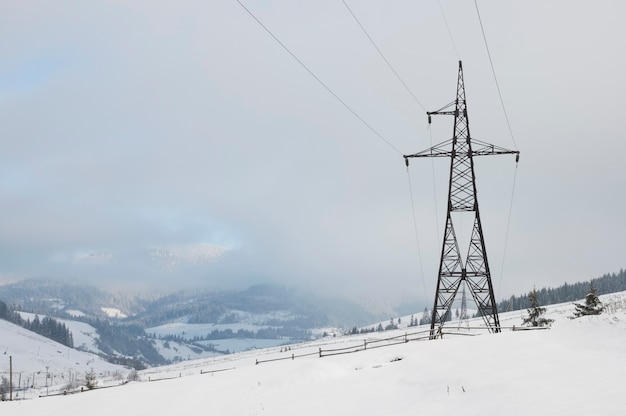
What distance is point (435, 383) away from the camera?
27.2 m

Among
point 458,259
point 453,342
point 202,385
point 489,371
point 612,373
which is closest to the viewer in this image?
point 612,373

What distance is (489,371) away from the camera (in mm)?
26516

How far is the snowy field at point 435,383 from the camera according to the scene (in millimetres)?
21703

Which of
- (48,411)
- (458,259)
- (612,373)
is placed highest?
(458,259)

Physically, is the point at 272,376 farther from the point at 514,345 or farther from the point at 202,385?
the point at 514,345

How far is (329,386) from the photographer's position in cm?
3091

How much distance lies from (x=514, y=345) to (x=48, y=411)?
34625 mm

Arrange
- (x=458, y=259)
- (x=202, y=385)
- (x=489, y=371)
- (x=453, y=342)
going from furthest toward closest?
(x=458, y=259) → (x=202, y=385) → (x=453, y=342) → (x=489, y=371)

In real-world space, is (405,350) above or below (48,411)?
above

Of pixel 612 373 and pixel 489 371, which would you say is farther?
pixel 489 371

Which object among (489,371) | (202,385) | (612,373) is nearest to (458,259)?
(489,371)

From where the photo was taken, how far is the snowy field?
21.7 metres

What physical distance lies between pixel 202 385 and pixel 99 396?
33.4ft

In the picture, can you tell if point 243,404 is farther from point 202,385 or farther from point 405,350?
point 405,350
